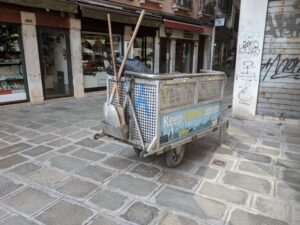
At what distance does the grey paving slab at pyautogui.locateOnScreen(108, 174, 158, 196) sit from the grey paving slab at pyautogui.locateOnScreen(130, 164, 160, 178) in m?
0.15

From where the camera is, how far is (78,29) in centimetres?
809

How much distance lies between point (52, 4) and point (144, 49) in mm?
5024

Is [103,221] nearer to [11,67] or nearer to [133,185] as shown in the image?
[133,185]

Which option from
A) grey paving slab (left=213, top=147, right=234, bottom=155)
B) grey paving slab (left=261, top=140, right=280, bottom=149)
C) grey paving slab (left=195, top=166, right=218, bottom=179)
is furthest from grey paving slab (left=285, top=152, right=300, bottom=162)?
grey paving slab (left=195, top=166, right=218, bottom=179)

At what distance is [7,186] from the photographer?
121 inches

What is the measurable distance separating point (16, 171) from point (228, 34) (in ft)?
65.2

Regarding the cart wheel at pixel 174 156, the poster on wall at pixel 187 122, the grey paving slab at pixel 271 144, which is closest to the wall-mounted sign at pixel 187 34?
the grey paving slab at pixel 271 144

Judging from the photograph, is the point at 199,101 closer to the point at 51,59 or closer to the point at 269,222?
the point at 269,222

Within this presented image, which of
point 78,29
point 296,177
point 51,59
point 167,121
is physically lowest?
point 296,177

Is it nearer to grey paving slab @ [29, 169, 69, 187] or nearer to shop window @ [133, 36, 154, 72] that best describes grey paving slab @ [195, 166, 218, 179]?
grey paving slab @ [29, 169, 69, 187]

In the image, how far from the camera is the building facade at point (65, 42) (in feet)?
22.3

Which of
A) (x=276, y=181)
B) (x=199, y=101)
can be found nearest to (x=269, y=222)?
(x=276, y=181)

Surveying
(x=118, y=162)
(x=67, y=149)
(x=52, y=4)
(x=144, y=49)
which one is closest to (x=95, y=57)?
(x=52, y=4)

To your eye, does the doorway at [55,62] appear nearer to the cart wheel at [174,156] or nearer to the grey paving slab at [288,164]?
the cart wheel at [174,156]
